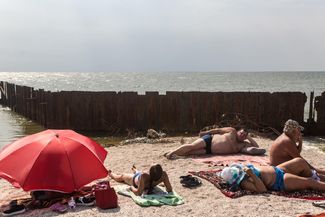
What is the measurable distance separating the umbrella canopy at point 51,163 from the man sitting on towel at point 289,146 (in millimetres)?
3338

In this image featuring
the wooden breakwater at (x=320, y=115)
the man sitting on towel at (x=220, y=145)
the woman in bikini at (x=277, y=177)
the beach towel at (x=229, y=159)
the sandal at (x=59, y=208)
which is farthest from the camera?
the wooden breakwater at (x=320, y=115)

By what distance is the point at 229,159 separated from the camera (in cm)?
938

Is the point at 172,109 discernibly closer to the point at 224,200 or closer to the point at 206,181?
the point at 206,181

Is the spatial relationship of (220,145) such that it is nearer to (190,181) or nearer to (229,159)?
(229,159)

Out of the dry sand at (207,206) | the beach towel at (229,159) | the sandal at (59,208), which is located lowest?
the sandal at (59,208)

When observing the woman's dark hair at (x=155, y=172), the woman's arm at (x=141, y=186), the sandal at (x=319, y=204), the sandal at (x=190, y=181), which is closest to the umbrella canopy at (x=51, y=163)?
the woman's arm at (x=141, y=186)

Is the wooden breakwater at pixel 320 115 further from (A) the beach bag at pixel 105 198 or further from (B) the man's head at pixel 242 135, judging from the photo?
(A) the beach bag at pixel 105 198

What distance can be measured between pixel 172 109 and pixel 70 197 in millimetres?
8350

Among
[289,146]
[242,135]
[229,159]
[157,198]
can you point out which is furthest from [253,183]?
[242,135]

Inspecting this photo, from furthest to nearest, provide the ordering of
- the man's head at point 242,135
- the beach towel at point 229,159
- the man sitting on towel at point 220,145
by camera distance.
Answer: the man's head at point 242,135 < the man sitting on towel at point 220,145 < the beach towel at point 229,159

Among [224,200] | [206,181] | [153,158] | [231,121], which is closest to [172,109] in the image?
[231,121]

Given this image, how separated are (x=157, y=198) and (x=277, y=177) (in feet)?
7.16

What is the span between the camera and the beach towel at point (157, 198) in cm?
645

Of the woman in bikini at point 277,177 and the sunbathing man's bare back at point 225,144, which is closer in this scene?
the woman in bikini at point 277,177
